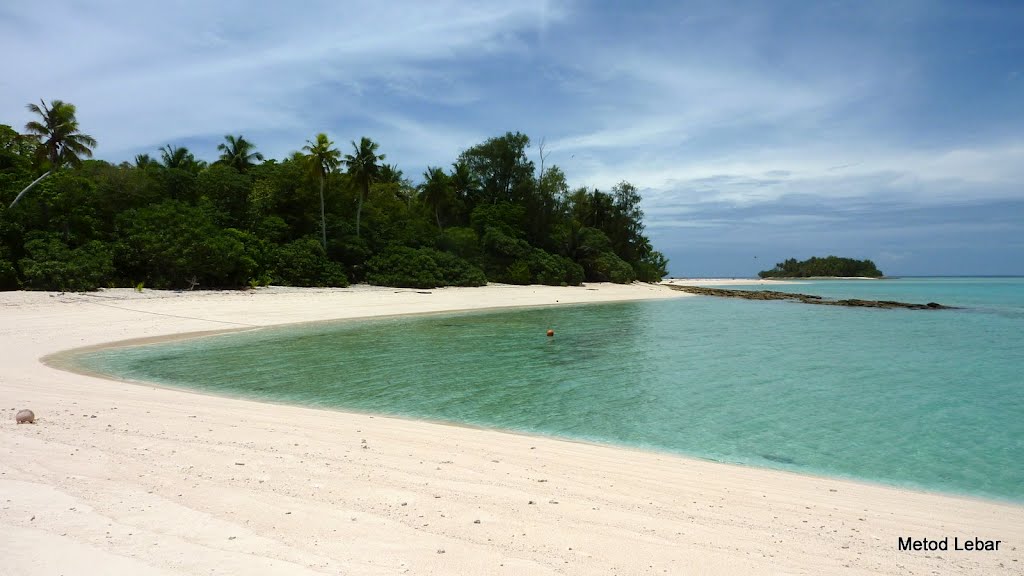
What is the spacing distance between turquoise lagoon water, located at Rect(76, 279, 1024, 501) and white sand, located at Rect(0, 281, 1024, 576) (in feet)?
4.19

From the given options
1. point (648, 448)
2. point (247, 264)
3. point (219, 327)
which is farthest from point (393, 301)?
point (648, 448)

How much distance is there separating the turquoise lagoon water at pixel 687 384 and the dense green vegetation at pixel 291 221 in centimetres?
1280

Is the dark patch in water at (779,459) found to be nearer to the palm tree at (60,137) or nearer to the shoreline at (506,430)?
the shoreline at (506,430)

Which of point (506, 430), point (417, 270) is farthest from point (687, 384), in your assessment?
point (417, 270)

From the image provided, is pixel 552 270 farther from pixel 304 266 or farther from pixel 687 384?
pixel 687 384

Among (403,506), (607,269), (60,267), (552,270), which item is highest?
(607,269)

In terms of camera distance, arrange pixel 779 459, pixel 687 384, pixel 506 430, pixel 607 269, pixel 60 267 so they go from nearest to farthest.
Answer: pixel 779 459
pixel 506 430
pixel 687 384
pixel 60 267
pixel 607 269

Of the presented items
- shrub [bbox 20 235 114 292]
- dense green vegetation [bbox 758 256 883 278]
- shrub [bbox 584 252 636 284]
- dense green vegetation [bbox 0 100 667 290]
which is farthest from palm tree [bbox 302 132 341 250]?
dense green vegetation [bbox 758 256 883 278]

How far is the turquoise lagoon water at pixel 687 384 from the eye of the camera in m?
8.27

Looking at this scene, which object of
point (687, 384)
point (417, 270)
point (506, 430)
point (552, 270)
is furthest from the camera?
point (552, 270)

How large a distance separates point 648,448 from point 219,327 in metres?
18.2

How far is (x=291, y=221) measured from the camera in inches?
1684

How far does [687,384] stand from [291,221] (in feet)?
123

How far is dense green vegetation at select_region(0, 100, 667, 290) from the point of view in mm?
28031
